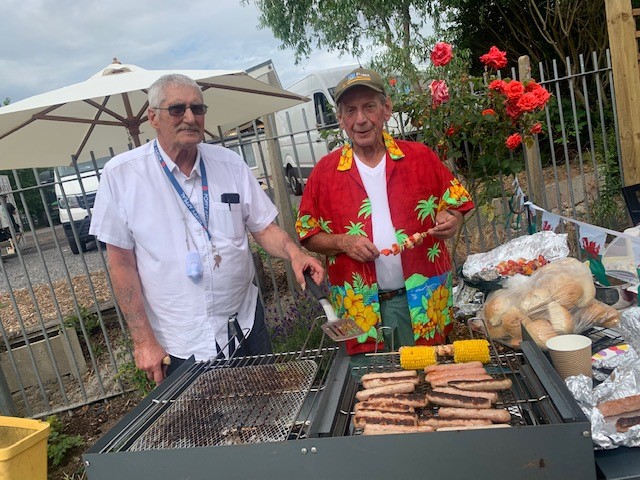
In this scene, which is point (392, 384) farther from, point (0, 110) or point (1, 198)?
point (1, 198)

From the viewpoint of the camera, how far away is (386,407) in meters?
1.52

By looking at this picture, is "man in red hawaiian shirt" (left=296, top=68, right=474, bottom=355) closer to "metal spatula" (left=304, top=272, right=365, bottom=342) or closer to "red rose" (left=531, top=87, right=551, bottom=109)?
"metal spatula" (left=304, top=272, right=365, bottom=342)

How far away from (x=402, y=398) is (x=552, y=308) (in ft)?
3.36

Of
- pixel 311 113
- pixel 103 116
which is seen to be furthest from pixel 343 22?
pixel 103 116

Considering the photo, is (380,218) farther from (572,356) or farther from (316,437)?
(316,437)

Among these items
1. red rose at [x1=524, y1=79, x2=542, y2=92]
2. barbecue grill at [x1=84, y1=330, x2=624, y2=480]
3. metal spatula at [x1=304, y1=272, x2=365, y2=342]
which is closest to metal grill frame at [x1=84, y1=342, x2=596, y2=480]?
barbecue grill at [x1=84, y1=330, x2=624, y2=480]

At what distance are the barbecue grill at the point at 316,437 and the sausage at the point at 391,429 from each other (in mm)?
67

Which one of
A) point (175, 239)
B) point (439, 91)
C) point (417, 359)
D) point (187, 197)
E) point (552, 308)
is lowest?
point (552, 308)

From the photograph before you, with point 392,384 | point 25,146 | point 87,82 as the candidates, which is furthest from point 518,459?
point 25,146

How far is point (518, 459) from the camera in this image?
4.08 ft

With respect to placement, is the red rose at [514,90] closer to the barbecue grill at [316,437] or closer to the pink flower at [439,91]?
the pink flower at [439,91]

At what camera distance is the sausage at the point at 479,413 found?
1383 mm

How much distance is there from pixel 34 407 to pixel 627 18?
682 cm

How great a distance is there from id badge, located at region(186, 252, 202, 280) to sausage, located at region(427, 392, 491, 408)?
111cm
